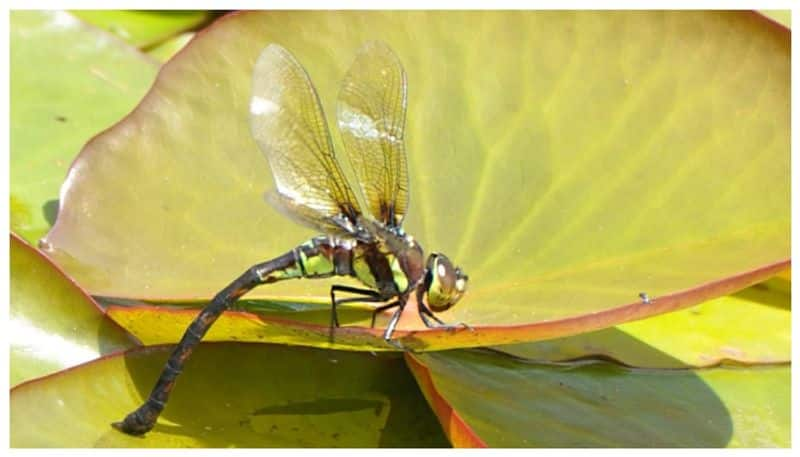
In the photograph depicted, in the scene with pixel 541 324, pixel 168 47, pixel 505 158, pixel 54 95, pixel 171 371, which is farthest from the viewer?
pixel 168 47

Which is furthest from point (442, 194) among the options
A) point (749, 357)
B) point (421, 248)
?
point (749, 357)

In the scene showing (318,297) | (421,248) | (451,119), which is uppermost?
(451,119)

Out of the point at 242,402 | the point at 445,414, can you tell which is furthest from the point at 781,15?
the point at 242,402

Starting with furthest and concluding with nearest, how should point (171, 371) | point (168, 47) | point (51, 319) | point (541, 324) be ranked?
1. point (168, 47)
2. point (51, 319)
3. point (171, 371)
4. point (541, 324)

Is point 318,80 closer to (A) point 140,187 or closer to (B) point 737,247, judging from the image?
(A) point 140,187

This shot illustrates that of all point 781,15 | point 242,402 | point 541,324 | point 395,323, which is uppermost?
point 781,15

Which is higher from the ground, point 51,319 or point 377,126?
point 377,126

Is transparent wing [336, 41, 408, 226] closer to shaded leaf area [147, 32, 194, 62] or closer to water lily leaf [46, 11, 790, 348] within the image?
water lily leaf [46, 11, 790, 348]

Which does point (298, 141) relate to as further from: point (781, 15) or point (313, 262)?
point (781, 15)
